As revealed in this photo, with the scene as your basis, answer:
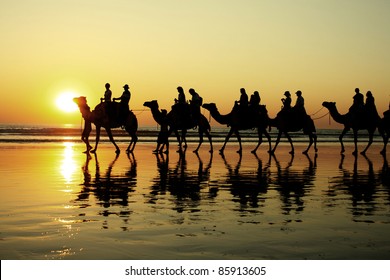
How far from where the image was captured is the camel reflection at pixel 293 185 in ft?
33.1

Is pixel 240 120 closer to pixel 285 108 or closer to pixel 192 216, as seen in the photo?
pixel 285 108

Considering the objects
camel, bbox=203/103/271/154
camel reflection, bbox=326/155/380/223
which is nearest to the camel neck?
camel, bbox=203/103/271/154

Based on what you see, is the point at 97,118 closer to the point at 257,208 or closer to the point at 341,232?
the point at 257,208

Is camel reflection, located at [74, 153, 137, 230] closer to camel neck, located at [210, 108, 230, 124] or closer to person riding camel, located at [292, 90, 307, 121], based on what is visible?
camel neck, located at [210, 108, 230, 124]

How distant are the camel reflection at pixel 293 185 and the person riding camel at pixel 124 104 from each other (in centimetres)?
1057

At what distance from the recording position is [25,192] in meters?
11.5

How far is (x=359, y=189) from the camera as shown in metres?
12.7

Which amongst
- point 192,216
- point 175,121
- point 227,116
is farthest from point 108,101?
point 192,216

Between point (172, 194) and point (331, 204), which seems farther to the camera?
point (172, 194)

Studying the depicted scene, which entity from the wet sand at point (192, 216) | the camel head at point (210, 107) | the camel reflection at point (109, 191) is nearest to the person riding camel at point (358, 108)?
the camel head at point (210, 107)

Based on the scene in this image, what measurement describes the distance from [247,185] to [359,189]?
2171mm

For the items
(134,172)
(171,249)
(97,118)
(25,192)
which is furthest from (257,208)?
(97,118)

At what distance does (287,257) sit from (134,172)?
10.5 m

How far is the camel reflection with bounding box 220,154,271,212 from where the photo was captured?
10492mm
